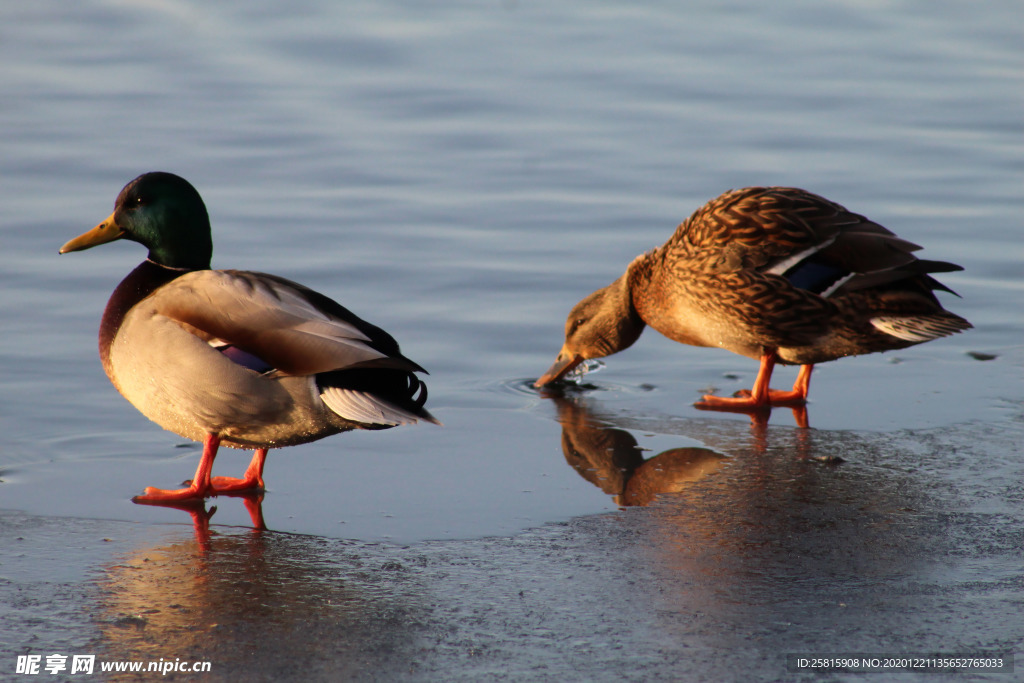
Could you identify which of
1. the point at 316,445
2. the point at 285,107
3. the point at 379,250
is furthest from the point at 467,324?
the point at 285,107

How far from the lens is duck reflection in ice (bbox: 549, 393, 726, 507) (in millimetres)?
4758

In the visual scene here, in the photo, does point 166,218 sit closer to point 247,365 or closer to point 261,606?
point 247,365

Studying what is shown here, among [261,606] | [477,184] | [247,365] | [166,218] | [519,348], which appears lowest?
[519,348]

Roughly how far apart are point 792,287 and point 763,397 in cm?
51

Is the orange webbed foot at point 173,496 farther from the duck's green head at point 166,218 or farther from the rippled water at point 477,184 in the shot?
the duck's green head at point 166,218

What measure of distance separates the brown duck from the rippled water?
0.87ft

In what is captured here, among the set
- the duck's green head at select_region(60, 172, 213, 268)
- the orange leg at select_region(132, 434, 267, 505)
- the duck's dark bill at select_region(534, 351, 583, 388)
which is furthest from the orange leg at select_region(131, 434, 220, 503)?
the duck's dark bill at select_region(534, 351, 583, 388)

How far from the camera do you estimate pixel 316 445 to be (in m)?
5.35

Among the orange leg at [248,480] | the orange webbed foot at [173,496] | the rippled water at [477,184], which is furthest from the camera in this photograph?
the rippled water at [477,184]

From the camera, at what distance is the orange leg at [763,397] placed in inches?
237

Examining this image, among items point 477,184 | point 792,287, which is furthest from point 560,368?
point 477,184

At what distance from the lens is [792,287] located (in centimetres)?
597

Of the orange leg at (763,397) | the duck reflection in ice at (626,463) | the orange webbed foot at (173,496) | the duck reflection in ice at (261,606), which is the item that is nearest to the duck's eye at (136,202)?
the orange webbed foot at (173,496)

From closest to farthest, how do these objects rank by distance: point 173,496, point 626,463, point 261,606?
point 261,606 → point 173,496 → point 626,463
